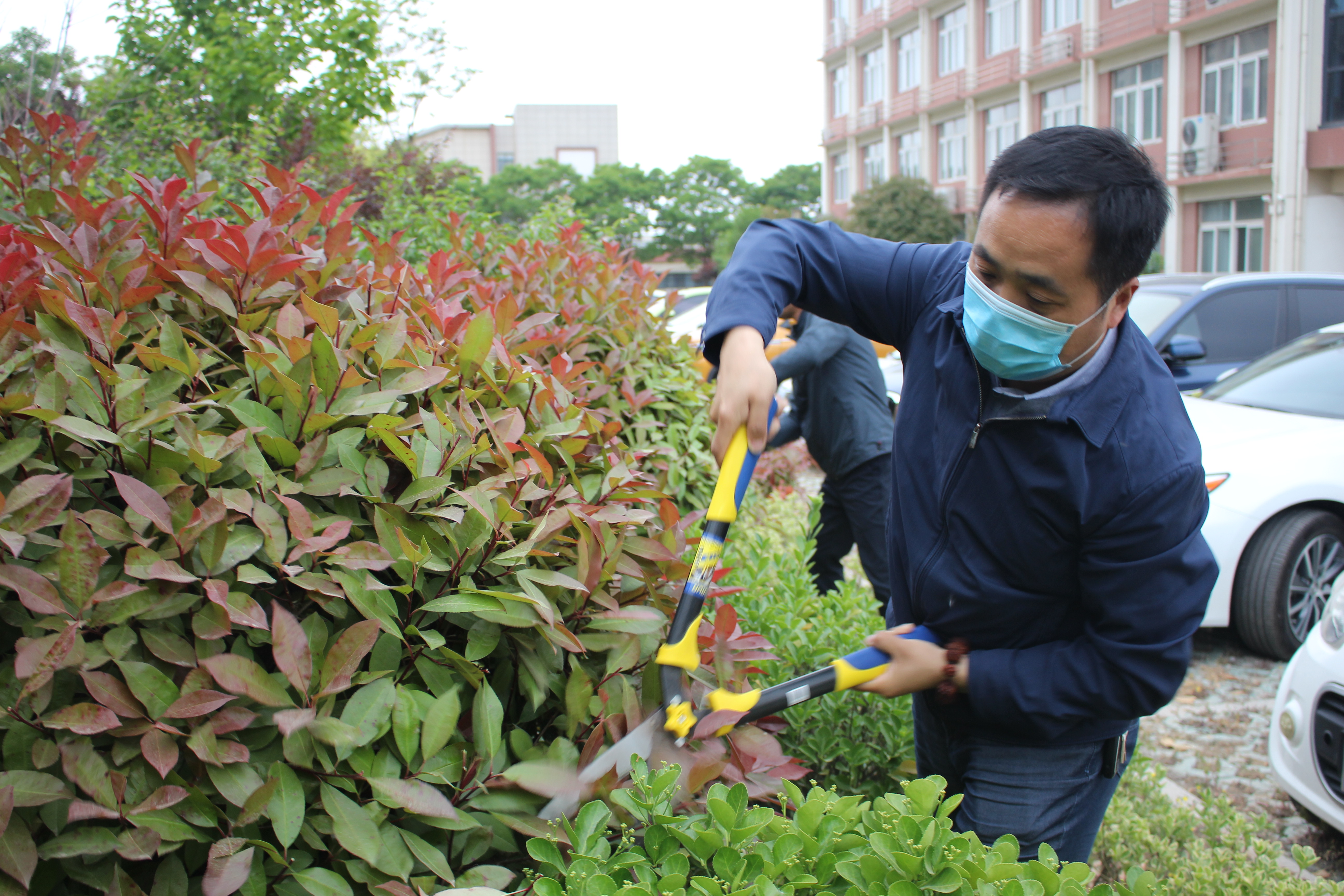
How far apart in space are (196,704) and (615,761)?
60 cm

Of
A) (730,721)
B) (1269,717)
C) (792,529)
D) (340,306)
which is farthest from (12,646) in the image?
(1269,717)

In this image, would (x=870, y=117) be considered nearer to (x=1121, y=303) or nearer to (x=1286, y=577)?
(x=1286, y=577)

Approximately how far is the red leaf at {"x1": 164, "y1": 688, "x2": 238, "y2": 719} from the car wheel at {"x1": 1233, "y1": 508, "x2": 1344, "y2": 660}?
4996 mm

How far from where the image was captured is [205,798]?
126 centimetres

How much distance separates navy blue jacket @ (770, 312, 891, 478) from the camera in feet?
14.3

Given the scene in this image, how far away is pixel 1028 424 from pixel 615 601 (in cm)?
85

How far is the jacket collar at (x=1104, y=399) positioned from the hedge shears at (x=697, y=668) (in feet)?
1.80

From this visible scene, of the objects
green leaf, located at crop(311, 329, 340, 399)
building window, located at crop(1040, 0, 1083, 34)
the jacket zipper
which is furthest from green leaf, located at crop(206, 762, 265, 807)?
building window, located at crop(1040, 0, 1083, 34)

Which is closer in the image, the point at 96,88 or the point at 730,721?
the point at 730,721

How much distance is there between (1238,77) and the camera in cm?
2217

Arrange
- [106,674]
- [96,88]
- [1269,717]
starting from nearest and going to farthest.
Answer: [106,674], [1269,717], [96,88]

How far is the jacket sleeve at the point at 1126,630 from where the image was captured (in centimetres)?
170

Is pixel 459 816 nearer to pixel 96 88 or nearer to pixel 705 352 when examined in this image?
pixel 705 352

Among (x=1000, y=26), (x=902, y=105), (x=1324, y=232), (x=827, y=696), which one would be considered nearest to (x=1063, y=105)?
(x=1000, y=26)
